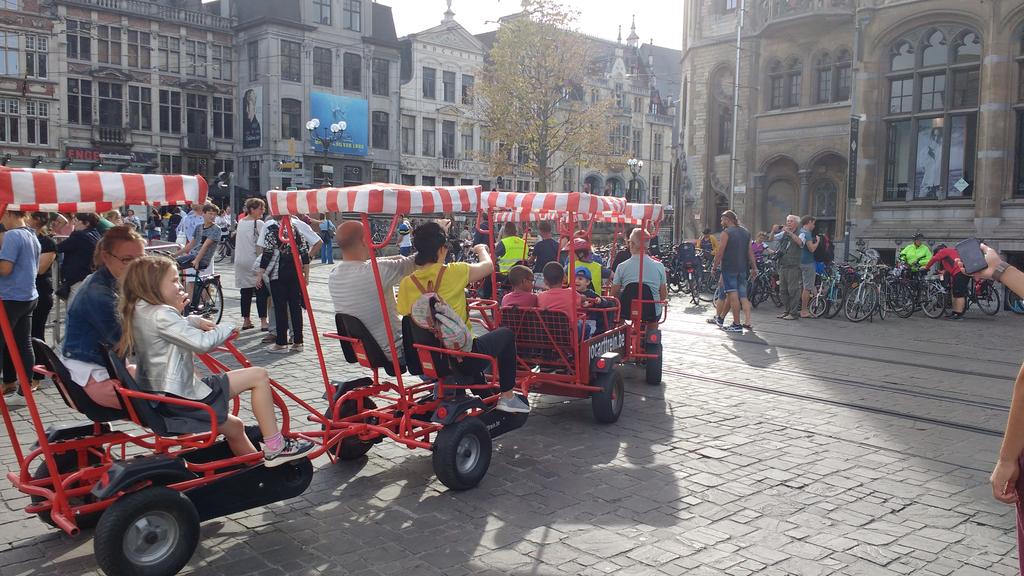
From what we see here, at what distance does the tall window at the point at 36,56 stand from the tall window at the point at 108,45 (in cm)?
251

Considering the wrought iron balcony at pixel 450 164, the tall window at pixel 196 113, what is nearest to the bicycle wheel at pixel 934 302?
the tall window at pixel 196 113

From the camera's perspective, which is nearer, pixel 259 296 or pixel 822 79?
pixel 259 296

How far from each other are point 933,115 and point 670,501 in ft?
73.3

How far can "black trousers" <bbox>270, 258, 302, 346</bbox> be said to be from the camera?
1009 centimetres

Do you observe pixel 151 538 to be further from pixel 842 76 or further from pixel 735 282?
pixel 842 76

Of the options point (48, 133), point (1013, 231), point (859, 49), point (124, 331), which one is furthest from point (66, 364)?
point (48, 133)

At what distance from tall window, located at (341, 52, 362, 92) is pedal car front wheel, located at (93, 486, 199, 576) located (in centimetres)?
4622

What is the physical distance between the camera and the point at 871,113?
24.5 m

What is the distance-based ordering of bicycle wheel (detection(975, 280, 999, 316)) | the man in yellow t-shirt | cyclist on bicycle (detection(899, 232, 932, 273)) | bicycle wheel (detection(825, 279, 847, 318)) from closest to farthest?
the man in yellow t-shirt
bicycle wheel (detection(825, 279, 847, 318))
bicycle wheel (detection(975, 280, 999, 316))
cyclist on bicycle (detection(899, 232, 932, 273))

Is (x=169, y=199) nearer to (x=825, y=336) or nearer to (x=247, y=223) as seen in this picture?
(x=247, y=223)

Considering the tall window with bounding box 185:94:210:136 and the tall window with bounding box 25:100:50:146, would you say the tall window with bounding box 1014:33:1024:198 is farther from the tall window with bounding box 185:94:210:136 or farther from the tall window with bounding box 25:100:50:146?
the tall window with bounding box 25:100:50:146

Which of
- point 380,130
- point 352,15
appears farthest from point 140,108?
point 380,130

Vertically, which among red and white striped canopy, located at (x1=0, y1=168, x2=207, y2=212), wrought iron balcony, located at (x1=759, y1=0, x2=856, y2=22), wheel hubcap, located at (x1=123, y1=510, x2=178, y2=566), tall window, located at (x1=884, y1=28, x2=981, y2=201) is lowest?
wheel hubcap, located at (x1=123, y1=510, x2=178, y2=566)

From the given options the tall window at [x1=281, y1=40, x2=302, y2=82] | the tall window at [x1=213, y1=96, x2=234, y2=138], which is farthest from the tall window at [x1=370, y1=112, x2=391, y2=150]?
the tall window at [x1=213, y1=96, x2=234, y2=138]
